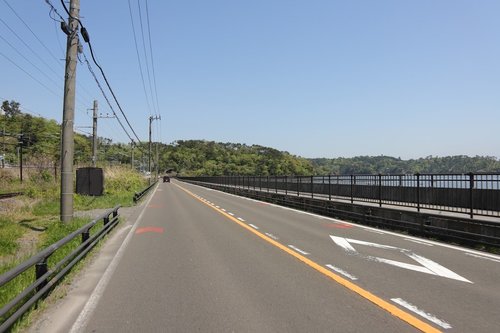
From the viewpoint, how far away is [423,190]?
60.6 feet

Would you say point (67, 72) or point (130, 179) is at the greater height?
point (67, 72)

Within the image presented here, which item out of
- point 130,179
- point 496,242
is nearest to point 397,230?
point 496,242

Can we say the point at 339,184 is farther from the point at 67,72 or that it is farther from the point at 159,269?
the point at 159,269

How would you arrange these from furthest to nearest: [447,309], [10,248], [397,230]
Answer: [397,230] → [10,248] → [447,309]

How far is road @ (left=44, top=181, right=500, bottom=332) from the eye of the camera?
5.55m

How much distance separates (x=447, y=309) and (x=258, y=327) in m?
2.56

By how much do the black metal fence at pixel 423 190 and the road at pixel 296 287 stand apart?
3.75 metres

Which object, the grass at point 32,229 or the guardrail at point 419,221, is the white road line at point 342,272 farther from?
the grass at point 32,229

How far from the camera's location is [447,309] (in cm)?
604

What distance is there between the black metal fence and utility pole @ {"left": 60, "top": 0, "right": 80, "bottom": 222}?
456 inches

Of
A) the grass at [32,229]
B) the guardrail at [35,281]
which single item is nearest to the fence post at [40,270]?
the guardrail at [35,281]

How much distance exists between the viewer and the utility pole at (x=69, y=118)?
1539cm

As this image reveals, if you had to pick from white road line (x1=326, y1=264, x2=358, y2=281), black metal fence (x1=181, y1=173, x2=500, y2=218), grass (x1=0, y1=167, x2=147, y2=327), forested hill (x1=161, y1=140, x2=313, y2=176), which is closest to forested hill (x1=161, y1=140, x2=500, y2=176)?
forested hill (x1=161, y1=140, x2=313, y2=176)

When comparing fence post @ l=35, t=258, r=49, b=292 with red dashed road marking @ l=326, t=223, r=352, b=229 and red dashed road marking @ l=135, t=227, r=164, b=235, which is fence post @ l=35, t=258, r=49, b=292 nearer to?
red dashed road marking @ l=135, t=227, r=164, b=235
